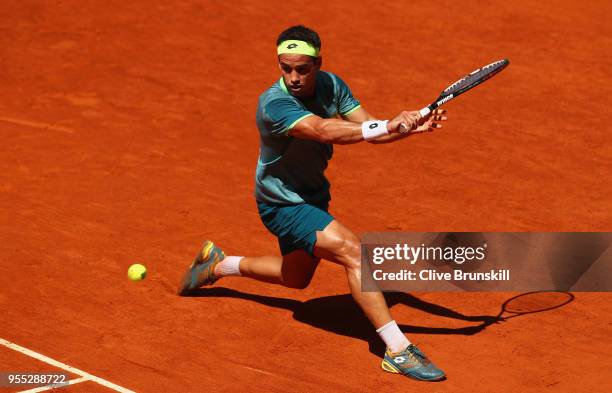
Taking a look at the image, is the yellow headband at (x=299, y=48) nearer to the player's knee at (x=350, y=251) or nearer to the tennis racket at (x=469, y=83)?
the tennis racket at (x=469, y=83)

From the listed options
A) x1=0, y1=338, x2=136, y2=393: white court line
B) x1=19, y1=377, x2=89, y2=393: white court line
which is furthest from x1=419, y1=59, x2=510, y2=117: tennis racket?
x1=19, y1=377, x2=89, y2=393: white court line

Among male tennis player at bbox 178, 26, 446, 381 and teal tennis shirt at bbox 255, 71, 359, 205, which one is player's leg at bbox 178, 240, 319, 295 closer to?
male tennis player at bbox 178, 26, 446, 381

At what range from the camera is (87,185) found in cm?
1075

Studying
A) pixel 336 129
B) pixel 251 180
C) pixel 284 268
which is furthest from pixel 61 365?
pixel 251 180

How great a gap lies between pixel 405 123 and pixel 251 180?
13.4ft

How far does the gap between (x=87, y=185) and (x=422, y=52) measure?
5397mm

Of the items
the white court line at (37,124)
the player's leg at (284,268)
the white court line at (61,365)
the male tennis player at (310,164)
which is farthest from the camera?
the white court line at (37,124)

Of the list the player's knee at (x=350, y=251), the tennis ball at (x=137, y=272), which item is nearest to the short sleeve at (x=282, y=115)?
the player's knee at (x=350, y=251)

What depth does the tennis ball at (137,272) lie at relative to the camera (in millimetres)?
9000

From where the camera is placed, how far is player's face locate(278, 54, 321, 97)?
7773 mm

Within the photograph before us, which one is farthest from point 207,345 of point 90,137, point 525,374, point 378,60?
point 378,60

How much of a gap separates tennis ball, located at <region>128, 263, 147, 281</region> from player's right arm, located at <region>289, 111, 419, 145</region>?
2.18 m

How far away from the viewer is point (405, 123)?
23.6 ft

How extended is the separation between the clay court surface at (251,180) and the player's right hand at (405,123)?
1.75m
